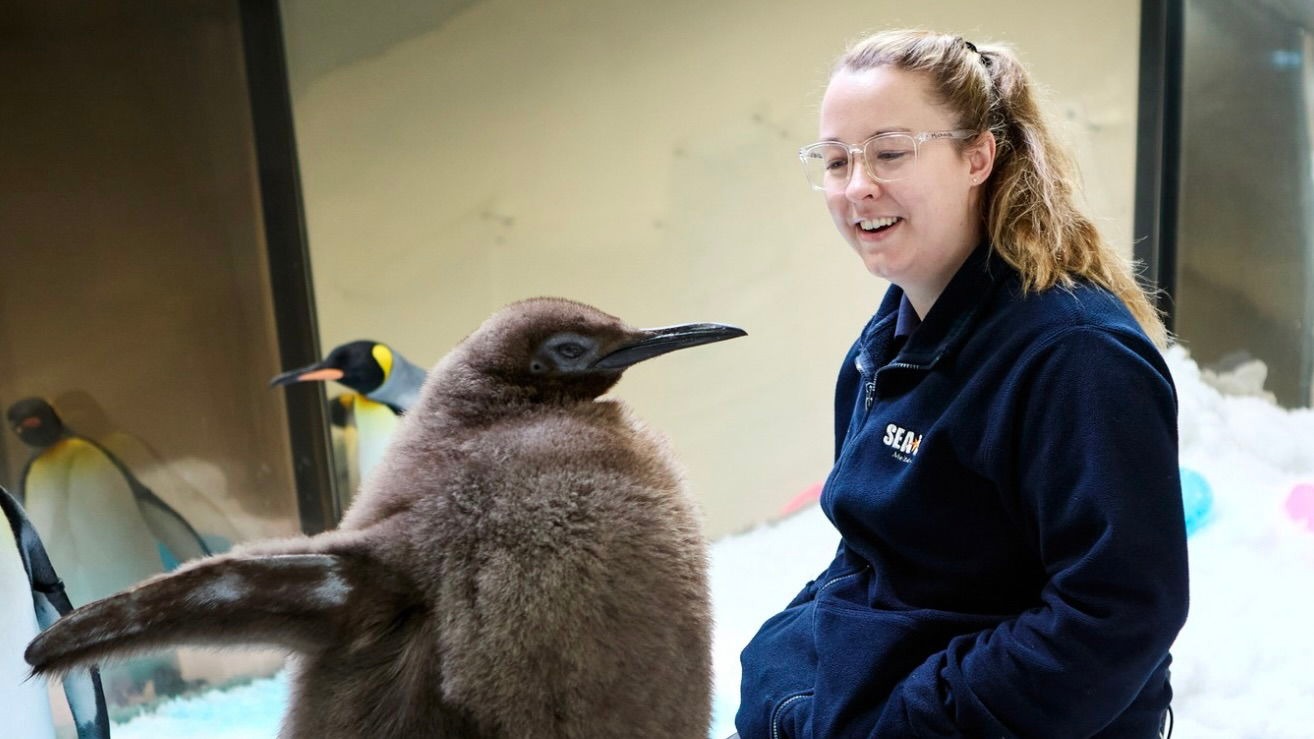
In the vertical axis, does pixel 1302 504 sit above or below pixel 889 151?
below

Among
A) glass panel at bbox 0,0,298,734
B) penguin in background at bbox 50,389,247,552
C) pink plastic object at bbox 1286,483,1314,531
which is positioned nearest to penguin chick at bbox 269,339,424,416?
glass panel at bbox 0,0,298,734

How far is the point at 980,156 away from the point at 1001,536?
336 mm

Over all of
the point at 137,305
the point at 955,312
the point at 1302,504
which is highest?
the point at 137,305

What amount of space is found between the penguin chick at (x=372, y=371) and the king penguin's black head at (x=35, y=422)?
1.17 ft

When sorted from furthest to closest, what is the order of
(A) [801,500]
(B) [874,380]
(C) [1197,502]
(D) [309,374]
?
(A) [801,500]
(C) [1197,502]
(D) [309,374]
(B) [874,380]

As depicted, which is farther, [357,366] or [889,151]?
[357,366]

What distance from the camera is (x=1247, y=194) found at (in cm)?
257

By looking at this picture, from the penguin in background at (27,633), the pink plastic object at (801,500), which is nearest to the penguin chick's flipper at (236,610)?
the penguin in background at (27,633)

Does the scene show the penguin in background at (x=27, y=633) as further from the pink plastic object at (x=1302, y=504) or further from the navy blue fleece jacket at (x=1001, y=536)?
the pink plastic object at (x=1302, y=504)

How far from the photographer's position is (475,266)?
1848 millimetres

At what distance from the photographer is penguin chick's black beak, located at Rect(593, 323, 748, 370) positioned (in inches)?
28.6

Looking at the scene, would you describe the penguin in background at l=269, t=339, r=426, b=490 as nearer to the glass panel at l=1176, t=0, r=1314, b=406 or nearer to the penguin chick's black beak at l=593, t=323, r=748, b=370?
the penguin chick's black beak at l=593, t=323, r=748, b=370

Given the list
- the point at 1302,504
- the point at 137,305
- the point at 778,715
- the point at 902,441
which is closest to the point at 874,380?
the point at 902,441

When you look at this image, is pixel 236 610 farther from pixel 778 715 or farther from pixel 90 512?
pixel 90 512
